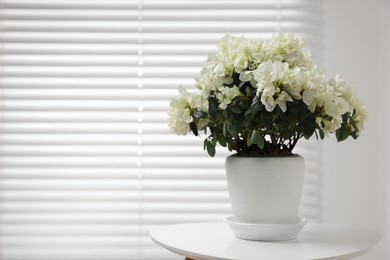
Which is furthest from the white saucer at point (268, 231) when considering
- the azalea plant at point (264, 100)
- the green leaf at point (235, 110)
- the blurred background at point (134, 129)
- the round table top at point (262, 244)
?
the blurred background at point (134, 129)

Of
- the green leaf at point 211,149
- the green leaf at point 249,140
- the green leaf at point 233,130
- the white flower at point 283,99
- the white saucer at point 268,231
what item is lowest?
the white saucer at point 268,231

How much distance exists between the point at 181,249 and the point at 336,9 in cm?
125

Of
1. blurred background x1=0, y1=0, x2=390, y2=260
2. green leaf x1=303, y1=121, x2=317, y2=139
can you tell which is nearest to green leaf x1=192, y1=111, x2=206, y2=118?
green leaf x1=303, y1=121, x2=317, y2=139

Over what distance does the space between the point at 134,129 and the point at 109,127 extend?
0.10 meters

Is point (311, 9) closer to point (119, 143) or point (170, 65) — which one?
point (170, 65)

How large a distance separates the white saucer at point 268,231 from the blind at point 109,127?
2.41 ft

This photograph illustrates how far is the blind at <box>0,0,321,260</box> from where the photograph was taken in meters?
2.17

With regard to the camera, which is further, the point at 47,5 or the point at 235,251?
the point at 47,5

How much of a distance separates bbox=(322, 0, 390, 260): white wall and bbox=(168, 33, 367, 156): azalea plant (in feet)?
2.39

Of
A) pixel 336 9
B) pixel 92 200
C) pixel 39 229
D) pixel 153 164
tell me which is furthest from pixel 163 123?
pixel 336 9

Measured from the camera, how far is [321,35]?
7.16ft

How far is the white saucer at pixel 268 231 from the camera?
1402 millimetres

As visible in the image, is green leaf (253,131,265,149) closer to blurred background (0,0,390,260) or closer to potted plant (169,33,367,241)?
potted plant (169,33,367,241)

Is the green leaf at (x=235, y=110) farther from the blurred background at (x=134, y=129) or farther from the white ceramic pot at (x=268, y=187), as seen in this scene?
the blurred background at (x=134, y=129)
